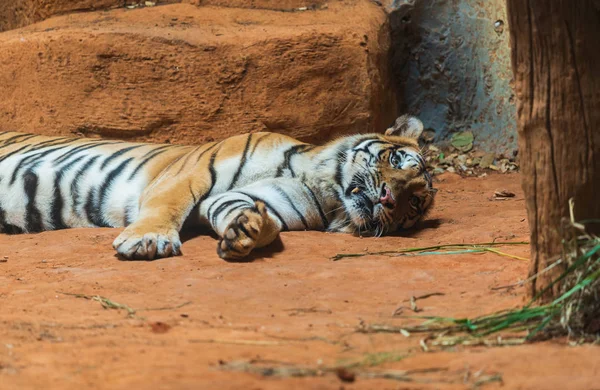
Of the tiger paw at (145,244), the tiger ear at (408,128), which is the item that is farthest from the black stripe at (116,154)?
the tiger ear at (408,128)

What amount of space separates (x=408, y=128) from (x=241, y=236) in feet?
6.50

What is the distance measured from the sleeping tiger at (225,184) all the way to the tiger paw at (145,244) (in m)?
0.27

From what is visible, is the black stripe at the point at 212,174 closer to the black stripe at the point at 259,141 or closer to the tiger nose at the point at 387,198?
the black stripe at the point at 259,141

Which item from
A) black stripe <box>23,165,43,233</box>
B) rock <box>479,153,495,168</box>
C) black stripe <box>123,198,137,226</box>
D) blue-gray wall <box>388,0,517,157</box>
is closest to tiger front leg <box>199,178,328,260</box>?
black stripe <box>123,198,137,226</box>

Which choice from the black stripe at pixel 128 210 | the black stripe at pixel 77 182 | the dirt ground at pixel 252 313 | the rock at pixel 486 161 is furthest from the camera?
the rock at pixel 486 161

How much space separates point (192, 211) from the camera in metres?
4.47

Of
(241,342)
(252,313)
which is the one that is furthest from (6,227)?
(241,342)

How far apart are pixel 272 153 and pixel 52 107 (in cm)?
203

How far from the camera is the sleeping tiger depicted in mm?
4539

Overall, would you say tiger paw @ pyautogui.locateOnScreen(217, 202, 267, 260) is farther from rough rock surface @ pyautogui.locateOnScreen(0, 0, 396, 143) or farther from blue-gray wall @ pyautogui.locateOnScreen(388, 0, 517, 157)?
blue-gray wall @ pyautogui.locateOnScreen(388, 0, 517, 157)

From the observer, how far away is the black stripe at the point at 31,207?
4.96 m

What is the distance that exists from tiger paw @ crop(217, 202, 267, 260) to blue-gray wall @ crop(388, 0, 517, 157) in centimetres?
359

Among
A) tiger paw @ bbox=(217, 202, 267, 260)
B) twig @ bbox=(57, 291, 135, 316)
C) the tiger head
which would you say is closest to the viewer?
twig @ bbox=(57, 291, 135, 316)

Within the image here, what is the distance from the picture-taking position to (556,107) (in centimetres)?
236
